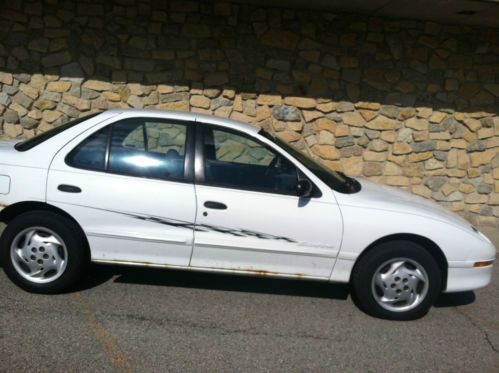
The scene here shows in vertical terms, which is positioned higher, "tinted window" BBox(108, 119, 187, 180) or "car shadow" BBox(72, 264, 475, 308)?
"tinted window" BBox(108, 119, 187, 180)

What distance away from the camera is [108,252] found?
4465 mm

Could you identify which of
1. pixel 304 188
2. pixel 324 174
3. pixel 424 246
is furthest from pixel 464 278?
pixel 304 188

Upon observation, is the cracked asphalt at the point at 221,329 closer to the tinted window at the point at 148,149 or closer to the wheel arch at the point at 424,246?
the wheel arch at the point at 424,246

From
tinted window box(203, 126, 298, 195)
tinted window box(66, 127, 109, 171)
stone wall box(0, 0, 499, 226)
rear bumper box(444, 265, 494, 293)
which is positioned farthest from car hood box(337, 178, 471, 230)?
stone wall box(0, 0, 499, 226)

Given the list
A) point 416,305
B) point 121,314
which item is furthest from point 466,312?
point 121,314

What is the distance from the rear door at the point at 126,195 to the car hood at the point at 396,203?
4.44ft

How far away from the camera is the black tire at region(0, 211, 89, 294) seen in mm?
4344

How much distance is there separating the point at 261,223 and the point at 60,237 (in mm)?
1620

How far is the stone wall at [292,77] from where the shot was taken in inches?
318

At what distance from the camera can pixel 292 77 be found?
8.36 m

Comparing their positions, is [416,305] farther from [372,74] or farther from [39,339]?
[372,74]

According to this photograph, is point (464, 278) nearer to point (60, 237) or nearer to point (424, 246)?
point (424, 246)

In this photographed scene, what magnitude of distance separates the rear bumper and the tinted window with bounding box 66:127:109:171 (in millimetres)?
3044

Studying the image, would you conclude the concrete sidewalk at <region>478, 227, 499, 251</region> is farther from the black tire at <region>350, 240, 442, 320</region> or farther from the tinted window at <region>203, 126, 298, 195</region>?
the tinted window at <region>203, 126, 298, 195</region>
